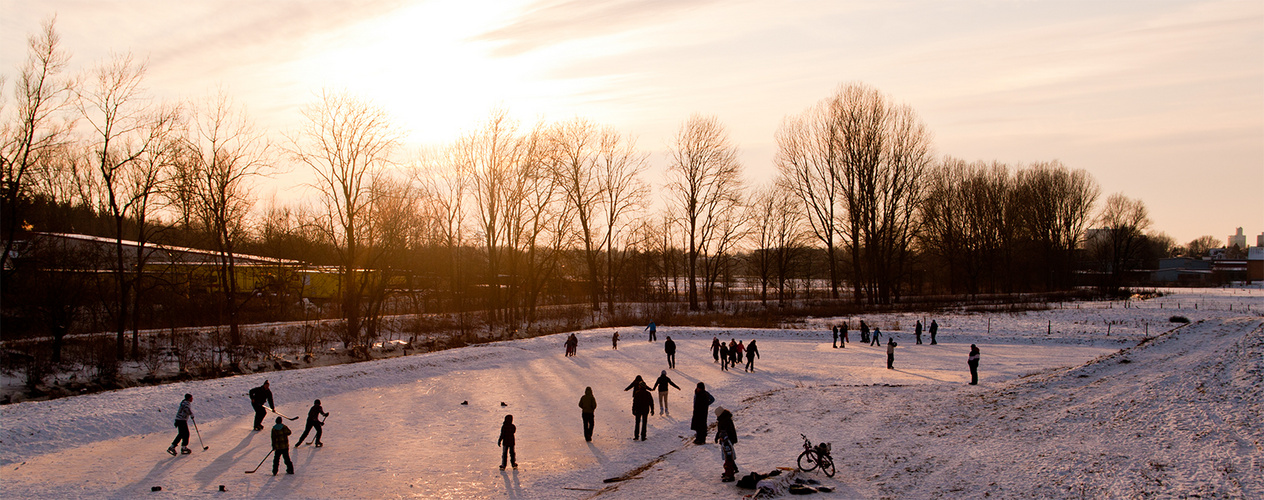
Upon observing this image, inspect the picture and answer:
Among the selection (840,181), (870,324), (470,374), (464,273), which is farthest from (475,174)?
(840,181)

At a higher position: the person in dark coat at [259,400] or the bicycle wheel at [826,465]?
the person in dark coat at [259,400]

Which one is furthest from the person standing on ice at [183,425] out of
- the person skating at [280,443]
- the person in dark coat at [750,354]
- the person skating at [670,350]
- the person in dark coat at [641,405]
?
the person in dark coat at [750,354]

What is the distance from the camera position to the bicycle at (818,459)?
12.9 meters

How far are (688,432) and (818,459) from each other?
5710 millimetres

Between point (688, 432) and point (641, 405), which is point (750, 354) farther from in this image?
point (641, 405)

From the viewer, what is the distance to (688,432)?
18.1 meters

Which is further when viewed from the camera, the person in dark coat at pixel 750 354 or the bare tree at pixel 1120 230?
the bare tree at pixel 1120 230

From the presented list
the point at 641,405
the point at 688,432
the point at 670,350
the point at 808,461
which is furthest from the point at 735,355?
the point at 808,461

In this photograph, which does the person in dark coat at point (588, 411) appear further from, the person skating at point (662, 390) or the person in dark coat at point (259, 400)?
the person in dark coat at point (259, 400)

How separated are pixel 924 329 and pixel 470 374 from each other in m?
30.7

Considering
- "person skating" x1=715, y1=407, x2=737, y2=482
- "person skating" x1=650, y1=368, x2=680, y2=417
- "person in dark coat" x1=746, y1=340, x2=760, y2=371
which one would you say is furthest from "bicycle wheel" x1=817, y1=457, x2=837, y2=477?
"person in dark coat" x1=746, y1=340, x2=760, y2=371

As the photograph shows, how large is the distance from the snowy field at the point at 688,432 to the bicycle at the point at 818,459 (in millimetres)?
238

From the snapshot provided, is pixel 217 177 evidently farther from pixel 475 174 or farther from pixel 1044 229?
pixel 1044 229

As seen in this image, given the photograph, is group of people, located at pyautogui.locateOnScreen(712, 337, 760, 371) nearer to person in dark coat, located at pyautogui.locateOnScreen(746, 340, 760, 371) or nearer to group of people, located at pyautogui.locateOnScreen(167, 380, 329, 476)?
person in dark coat, located at pyautogui.locateOnScreen(746, 340, 760, 371)
